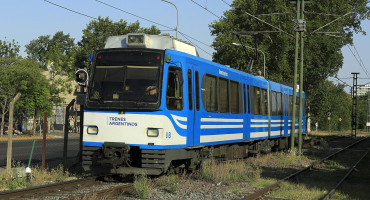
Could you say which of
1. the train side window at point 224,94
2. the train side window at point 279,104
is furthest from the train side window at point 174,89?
the train side window at point 279,104

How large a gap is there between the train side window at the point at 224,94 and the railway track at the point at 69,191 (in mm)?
4390

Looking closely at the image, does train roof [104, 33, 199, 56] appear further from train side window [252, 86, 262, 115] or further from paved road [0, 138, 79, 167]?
train side window [252, 86, 262, 115]

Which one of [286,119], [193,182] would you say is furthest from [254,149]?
[193,182]

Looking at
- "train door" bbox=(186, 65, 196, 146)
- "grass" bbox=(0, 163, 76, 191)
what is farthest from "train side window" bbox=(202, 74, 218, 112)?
"grass" bbox=(0, 163, 76, 191)

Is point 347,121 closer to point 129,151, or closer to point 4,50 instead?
point 4,50

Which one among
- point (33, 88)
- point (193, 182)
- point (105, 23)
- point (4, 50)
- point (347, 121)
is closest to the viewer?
point (193, 182)

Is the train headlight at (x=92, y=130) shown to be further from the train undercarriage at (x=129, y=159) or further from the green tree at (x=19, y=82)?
the green tree at (x=19, y=82)

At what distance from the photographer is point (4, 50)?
53969 mm

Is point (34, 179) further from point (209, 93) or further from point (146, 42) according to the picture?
point (209, 93)

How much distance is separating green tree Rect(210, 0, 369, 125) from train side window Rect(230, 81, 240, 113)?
22838 millimetres

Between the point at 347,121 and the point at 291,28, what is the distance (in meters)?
76.7

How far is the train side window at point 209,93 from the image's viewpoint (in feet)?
46.4

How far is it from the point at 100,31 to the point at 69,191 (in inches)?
1554

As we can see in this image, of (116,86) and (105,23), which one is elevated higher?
(105,23)
